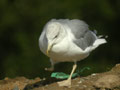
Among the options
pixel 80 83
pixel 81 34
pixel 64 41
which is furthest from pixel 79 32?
pixel 80 83

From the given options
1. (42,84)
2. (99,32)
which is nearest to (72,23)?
(42,84)

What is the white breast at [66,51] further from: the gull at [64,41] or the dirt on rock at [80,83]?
the dirt on rock at [80,83]

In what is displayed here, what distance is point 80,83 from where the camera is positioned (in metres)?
5.66

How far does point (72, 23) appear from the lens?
6.13 meters

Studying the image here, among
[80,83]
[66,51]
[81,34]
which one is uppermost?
[81,34]

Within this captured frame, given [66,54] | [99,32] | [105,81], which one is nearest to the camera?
[105,81]

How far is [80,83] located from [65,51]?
1.37 ft

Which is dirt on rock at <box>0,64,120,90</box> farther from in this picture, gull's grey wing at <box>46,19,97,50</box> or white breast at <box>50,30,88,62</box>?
gull's grey wing at <box>46,19,97,50</box>

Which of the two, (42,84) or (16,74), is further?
(16,74)

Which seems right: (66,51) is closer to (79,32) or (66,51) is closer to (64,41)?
(64,41)

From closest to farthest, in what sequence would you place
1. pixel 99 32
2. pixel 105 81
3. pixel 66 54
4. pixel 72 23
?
pixel 105 81, pixel 66 54, pixel 72 23, pixel 99 32

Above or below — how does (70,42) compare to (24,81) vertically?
above

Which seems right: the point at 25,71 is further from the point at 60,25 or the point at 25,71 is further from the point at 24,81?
the point at 60,25

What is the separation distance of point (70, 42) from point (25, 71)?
2.18 metres
